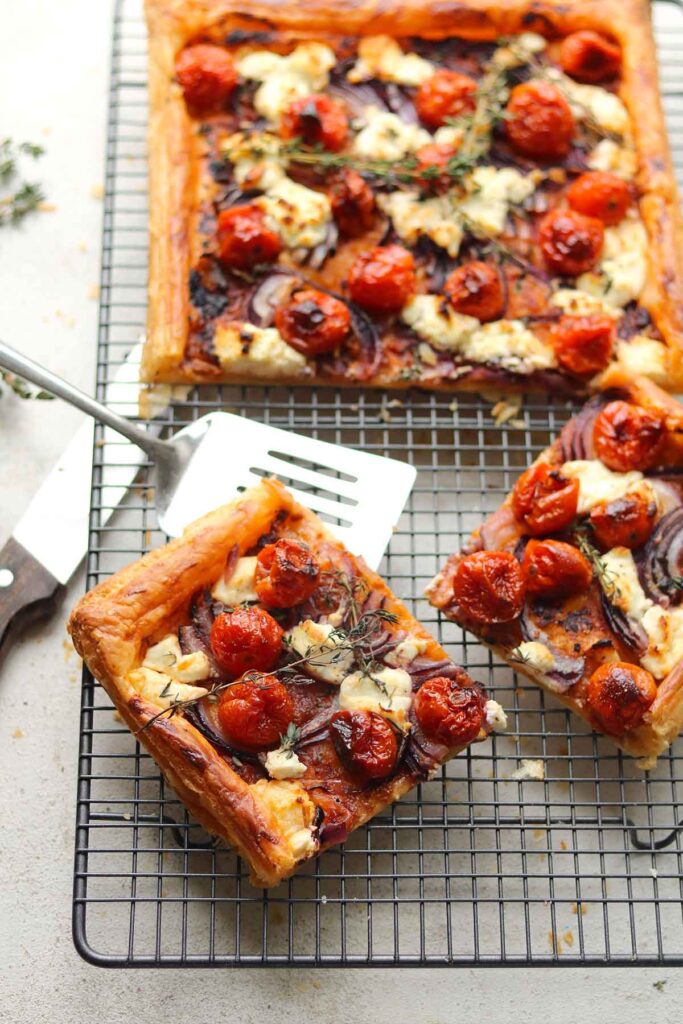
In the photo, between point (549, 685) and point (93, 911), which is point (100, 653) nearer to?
point (93, 911)

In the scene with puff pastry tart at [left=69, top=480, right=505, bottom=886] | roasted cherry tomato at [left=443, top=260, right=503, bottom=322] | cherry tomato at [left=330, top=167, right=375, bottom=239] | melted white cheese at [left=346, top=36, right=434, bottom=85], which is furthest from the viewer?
melted white cheese at [left=346, top=36, right=434, bottom=85]

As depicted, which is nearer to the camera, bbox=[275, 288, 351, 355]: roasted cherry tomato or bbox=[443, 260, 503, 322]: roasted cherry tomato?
bbox=[275, 288, 351, 355]: roasted cherry tomato

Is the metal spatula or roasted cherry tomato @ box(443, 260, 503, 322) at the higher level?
roasted cherry tomato @ box(443, 260, 503, 322)

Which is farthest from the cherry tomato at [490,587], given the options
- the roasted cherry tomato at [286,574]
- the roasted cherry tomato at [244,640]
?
the roasted cherry tomato at [244,640]

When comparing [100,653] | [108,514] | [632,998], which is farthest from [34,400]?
[632,998]

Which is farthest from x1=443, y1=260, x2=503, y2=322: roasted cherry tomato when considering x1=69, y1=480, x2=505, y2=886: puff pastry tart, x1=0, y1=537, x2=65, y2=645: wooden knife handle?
x1=0, y1=537, x2=65, y2=645: wooden knife handle

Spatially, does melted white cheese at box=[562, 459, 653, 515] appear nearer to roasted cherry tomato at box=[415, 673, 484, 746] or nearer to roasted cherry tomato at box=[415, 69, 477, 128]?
roasted cherry tomato at box=[415, 673, 484, 746]

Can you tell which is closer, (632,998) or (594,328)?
(632,998)

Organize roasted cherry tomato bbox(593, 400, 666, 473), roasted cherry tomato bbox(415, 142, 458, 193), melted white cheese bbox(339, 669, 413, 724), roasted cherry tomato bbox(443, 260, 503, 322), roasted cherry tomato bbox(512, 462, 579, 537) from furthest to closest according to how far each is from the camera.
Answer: roasted cherry tomato bbox(415, 142, 458, 193) → roasted cherry tomato bbox(443, 260, 503, 322) → roasted cherry tomato bbox(593, 400, 666, 473) → roasted cherry tomato bbox(512, 462, 579, 537) → melted white cheese bbox(339, 669, 413, 724)
